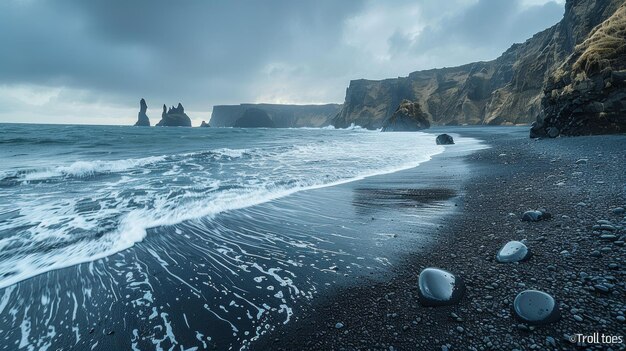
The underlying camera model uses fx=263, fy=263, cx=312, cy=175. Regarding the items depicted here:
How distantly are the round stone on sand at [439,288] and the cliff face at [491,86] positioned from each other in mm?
46517

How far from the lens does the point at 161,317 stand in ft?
9.74

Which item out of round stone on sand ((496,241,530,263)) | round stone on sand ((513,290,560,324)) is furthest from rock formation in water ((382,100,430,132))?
round stone on sand ((513,290,560,324))

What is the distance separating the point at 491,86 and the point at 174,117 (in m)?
168

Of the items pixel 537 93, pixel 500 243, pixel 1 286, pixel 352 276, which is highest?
pixel 537 93

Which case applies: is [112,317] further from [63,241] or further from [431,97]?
[431,97]

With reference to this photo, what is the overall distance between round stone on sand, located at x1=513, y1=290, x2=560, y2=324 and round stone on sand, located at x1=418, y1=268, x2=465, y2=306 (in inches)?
19.1

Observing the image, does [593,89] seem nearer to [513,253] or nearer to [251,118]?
[513,253]

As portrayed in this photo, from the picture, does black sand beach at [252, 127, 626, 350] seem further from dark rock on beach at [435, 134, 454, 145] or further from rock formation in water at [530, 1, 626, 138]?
dark rock on beach at [435, 134, 454, 145]

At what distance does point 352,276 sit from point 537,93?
87.9m

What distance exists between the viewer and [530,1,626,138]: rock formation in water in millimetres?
14656

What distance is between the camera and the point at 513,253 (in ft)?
10.6

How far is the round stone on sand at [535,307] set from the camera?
2.16m

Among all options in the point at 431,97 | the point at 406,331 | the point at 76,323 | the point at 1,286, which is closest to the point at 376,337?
the point at 406,331

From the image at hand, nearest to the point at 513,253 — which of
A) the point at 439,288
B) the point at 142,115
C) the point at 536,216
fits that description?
the point at 439,288
